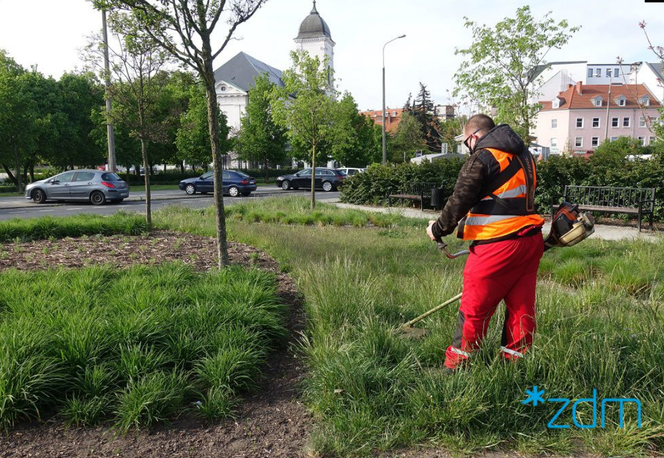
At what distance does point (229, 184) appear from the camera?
2650cm

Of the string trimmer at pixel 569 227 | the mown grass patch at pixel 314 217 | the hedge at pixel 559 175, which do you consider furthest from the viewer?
the mown grass patch at pixel 314 217

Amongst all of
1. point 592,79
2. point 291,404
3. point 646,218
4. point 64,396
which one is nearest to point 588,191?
point 646,218

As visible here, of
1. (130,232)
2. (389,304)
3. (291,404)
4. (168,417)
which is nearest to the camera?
(168,417)

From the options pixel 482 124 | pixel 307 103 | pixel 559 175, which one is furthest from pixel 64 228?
pixel 559 175

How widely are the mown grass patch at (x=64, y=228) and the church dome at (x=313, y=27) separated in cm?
7784

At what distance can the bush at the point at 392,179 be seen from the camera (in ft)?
54.8

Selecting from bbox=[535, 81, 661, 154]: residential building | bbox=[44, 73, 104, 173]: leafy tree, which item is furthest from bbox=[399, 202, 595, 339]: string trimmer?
bbox=[535, 81, 661, 154]: residential building

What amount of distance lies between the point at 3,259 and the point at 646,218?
1360 cm

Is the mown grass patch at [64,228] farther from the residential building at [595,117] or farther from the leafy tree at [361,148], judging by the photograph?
the residential building at [595,117]

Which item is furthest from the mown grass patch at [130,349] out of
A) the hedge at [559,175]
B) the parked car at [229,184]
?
the parked car at [229,184]

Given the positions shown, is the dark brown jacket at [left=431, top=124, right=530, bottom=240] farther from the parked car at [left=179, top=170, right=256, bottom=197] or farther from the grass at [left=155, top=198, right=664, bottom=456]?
the parked car at [left=179, top=170, right=256, bottom=197]

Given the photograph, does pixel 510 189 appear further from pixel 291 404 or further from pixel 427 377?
pixel 291 404

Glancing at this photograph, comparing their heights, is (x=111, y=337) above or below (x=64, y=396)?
above

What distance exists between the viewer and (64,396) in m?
3.05
